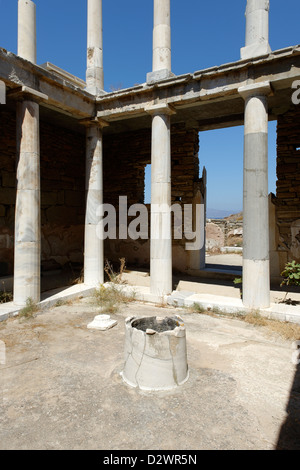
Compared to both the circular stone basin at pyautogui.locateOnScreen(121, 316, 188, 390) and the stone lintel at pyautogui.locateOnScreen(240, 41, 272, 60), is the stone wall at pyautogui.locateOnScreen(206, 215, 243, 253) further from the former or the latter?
the circular stone basin at pyautogui.locateOnScreen(121, 316, 188, 390)

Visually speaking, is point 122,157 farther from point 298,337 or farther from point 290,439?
point 290,439

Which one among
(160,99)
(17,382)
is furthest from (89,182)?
(17,382)

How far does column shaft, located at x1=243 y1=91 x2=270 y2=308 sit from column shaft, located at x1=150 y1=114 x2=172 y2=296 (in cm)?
166

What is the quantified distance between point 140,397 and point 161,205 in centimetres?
411

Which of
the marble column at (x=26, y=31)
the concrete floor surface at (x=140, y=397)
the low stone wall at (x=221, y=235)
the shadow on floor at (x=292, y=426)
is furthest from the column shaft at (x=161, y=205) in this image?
the low stone wall at (x=221, y=235)

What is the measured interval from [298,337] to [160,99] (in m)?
4.96

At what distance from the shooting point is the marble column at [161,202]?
253 inches

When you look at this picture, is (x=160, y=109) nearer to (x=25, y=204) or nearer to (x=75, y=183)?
(x=25, y=204)

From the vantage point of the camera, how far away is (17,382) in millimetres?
3277

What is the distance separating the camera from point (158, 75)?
6.18m

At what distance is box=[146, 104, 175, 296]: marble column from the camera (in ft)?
21.1

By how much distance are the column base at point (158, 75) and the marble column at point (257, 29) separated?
148 cm

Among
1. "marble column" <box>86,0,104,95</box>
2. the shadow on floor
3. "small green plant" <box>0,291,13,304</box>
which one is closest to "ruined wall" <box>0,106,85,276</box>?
"small green plant" <box>0,291,13,304</box>
